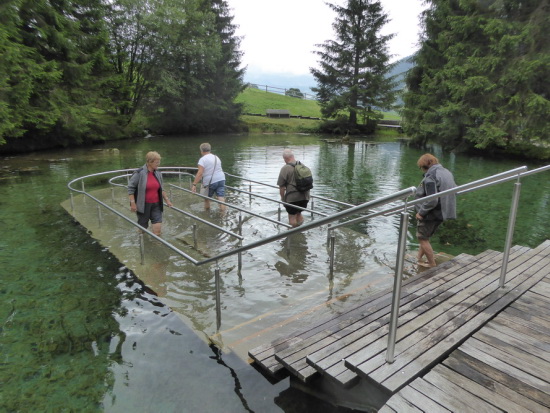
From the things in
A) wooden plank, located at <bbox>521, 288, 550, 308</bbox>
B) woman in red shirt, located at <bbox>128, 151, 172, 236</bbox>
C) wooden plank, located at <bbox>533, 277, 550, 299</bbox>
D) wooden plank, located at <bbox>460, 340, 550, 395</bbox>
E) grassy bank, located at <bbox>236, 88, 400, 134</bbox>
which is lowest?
wooden plank, located at <bbox>460, 340, 550, 395</bbox>

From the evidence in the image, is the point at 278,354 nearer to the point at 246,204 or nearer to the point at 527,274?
the point at 527,274

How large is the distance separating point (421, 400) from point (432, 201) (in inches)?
145

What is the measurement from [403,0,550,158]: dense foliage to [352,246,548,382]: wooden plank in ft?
61.8

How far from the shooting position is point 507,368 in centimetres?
271

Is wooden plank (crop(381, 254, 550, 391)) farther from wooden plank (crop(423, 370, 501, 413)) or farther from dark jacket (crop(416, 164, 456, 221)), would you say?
dark jacket (crop(416, 164, 456, 221))

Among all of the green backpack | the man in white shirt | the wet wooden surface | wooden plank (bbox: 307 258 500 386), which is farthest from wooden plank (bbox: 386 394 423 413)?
the man in white shirt

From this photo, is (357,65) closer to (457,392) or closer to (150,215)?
(150,215)

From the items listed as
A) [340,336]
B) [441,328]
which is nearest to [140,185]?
[340,336]

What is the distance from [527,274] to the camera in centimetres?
422

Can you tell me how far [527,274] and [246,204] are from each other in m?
7.95

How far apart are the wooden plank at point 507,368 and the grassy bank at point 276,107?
136 feet

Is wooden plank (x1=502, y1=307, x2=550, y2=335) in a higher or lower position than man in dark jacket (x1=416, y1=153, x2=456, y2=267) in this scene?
lower

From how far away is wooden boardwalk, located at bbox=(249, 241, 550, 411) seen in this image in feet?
8.84

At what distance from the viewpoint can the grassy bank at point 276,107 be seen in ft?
144
